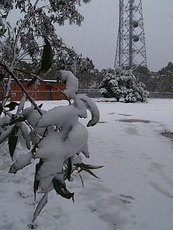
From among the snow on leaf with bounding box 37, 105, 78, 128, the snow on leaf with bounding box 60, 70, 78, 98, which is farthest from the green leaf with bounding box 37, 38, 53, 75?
the snow on leaf with bounding box 37, 105, 78, 128

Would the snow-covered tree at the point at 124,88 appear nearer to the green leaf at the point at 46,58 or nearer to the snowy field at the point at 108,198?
the snowy field at the point at 108,198

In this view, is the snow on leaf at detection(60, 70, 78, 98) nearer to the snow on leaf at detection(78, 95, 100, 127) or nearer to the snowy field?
the snow on leaf at detection(78, 95, 100, 127)

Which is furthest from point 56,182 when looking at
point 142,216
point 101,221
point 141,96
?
point 141,96

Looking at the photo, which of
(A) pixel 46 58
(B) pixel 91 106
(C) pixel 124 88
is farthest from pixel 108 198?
(C) pixel 124 88

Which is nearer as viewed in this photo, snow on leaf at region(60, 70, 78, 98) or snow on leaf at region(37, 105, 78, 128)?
snow on leaf at region(37, 105, 78, 128)

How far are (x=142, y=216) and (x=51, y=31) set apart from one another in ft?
14.1

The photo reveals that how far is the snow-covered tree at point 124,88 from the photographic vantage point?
2025 cm

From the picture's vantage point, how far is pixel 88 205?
2.87 metres

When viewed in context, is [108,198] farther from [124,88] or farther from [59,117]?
[124,88]

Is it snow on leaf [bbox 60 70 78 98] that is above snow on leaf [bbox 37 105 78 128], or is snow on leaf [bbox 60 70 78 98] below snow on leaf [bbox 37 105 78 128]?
above

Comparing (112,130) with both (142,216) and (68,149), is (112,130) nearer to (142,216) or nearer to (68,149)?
(142,216)

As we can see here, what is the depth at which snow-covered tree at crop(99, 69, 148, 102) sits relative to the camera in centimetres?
2025

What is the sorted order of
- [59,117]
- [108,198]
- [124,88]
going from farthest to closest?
[124,88] < [108,198] < [59,117]

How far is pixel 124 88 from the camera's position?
2064 cm
